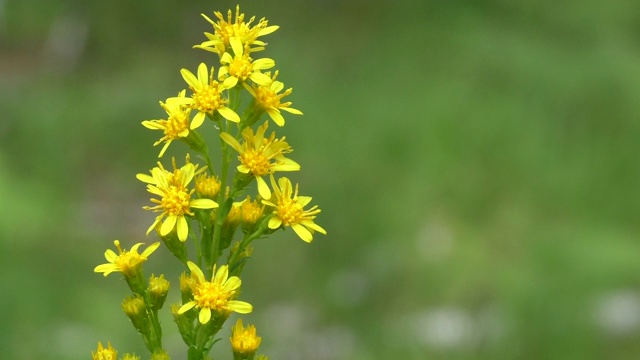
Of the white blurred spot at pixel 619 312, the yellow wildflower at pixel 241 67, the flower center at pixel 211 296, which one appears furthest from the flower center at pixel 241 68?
the white blurred spot at pixel 619 312

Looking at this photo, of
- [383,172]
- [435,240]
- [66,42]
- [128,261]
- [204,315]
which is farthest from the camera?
[66,42]

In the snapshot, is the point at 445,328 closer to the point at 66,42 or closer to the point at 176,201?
the point at 176,201

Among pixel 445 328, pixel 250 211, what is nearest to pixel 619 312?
pixel 445 328

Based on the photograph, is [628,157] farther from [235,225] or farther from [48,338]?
[235,225]

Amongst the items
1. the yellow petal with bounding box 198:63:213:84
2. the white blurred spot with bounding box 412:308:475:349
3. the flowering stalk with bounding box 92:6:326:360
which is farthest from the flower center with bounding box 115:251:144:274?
the white blurred spot with bounding box 412:308:475:349

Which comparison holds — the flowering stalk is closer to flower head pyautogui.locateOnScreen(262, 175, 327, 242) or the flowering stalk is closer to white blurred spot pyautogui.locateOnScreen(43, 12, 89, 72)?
flower head pyautogui.locateOnScreen(262, 175, 327, 242)

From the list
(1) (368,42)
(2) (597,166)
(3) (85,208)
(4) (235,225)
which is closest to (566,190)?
(2) (597,166)

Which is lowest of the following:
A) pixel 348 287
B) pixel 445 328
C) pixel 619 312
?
pixel 445 328
